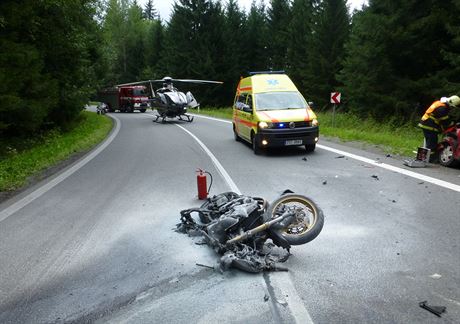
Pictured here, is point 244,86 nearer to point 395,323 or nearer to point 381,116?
point 381,116

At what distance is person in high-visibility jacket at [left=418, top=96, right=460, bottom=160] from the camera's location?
9883 millimetres

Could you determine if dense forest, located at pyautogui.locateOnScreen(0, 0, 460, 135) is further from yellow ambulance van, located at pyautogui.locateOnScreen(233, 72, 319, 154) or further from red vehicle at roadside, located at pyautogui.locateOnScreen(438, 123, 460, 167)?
red vehicle at roadside, located at pyautogui.locateOnScreen(438, 123, 460, 167)

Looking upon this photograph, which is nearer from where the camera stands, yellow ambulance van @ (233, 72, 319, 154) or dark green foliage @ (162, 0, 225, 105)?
yellow ambulance van @ (233, 72, 319, 154)

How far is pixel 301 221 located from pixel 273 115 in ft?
24.7

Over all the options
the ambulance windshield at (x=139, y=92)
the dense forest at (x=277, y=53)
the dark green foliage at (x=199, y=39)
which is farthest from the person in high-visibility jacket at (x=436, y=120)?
the dark green foliage at (x=199, y=39)

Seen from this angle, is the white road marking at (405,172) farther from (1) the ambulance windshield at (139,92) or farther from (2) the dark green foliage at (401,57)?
(1) the ambulance windshield at (139,92)

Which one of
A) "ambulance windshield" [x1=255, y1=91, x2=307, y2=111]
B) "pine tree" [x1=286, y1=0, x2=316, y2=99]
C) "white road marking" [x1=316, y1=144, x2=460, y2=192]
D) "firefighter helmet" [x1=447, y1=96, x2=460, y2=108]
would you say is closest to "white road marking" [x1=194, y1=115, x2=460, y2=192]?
"white road marking" [x1=316, y1=144, x2=460, y2=192]

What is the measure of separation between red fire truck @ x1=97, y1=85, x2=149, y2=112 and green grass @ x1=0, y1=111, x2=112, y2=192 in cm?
2459

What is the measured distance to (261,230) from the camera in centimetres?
448

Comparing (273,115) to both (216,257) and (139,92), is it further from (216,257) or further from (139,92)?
(139,92)

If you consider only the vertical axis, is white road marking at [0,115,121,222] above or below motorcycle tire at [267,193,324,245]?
below

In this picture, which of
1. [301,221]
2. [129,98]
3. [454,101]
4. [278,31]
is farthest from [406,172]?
[278,31]

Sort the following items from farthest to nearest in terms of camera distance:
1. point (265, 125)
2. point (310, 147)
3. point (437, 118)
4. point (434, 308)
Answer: point (310, 147), point (265, 125), point (437, 118), point (434, 308)

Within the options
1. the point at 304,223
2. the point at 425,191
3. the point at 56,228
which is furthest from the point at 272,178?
the point at 56,228
